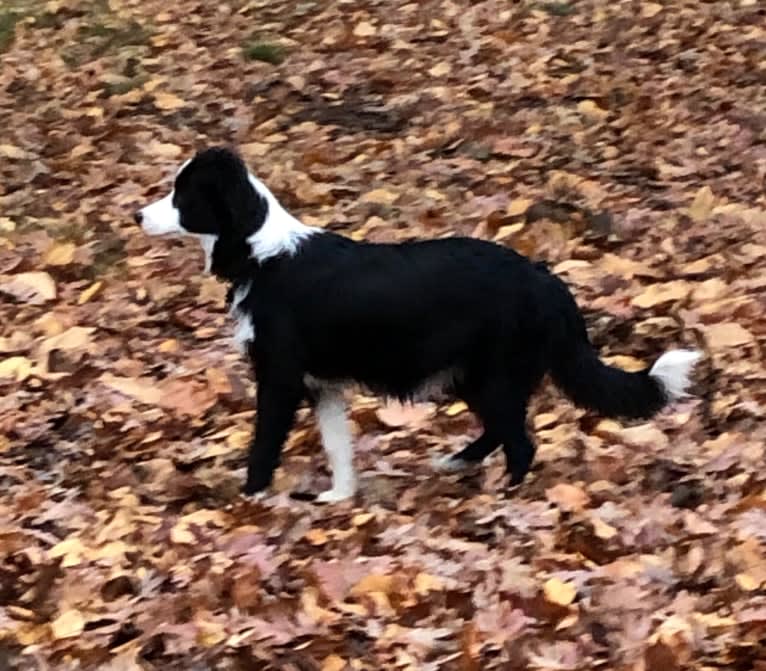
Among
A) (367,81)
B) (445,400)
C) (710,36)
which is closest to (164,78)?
(367,81)

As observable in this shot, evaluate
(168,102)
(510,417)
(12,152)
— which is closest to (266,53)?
(168,102)

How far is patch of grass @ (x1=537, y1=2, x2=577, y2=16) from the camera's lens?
12477 millimetres

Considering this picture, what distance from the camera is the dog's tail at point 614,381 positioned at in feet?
17.8

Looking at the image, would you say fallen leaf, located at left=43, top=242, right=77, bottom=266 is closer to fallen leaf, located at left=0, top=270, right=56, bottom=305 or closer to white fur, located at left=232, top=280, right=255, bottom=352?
fallen leaf, located at left=0, top=270, right=56, bottom=305

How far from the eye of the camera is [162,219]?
557cm

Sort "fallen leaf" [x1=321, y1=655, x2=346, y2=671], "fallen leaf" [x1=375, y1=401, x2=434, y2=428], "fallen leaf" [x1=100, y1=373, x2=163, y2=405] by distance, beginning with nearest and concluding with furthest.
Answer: "fallen leaf" [x1=321, y1=655, x2=346, y2=671] → "fallen leaf" [x1=375, y1=401, x2=434, y2=428] → "fallen leaf" [x1=100, y1=373, x2=163, y2=405]

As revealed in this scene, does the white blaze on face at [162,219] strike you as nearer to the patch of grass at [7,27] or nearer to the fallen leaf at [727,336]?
the fallen leaf at [727,336]

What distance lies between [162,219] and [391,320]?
40.1 inches

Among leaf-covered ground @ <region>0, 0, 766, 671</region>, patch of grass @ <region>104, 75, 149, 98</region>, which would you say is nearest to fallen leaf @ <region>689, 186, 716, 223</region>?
leaf-covered ground @ <region>0, 0, 766, 671</region>

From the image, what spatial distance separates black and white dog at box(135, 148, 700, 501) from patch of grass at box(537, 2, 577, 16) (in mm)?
7554

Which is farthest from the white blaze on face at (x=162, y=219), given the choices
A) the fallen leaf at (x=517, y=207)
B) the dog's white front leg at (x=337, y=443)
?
the fallen leaf at (x=517, y=207)

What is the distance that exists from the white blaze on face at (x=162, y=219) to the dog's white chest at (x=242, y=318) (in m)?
0.34

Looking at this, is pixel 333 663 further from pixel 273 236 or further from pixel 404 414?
pixel 404 414

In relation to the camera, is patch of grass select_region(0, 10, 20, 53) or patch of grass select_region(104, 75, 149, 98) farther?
patch of grass select_region(0, 10, 20, 53)
